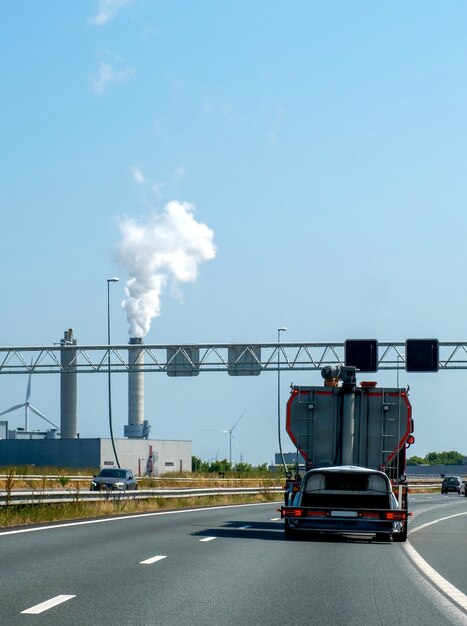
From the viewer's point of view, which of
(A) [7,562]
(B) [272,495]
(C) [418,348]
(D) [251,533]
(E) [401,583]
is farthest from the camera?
(B) [272,495]

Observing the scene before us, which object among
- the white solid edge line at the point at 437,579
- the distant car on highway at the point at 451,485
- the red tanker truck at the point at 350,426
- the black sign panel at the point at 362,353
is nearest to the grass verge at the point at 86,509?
the red tanker truck at the point at 350,426

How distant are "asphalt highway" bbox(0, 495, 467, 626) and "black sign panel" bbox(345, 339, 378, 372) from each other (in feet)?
43.2

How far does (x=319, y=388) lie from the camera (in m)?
28.0

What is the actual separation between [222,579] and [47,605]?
12.0 ft

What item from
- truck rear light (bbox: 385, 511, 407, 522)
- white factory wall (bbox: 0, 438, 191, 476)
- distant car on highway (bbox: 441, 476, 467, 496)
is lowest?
distant car on highway (bbox: 441, 476, 467, 496)

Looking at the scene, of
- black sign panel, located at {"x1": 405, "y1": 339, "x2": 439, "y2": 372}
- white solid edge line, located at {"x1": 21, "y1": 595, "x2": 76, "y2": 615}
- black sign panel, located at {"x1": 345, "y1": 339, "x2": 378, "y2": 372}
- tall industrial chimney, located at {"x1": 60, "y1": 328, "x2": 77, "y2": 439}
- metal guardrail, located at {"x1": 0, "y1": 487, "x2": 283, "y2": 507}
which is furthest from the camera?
tall industrial chimney, located at {"x1": 60, "y1": 328, "x2": 77, "y2": 439}

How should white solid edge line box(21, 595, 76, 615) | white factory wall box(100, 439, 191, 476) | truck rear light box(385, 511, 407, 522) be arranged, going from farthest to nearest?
white factory wall box(100, 439, 191, 476) < truck rear light box(385, 511, 407, 522) < white solid edge line box(21, 595, 76, 615)

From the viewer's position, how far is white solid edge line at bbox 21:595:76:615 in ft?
37.9

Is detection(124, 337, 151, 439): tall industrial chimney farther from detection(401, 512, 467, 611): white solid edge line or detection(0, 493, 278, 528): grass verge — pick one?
detection(401, 512, 467, 611): white solid edge line

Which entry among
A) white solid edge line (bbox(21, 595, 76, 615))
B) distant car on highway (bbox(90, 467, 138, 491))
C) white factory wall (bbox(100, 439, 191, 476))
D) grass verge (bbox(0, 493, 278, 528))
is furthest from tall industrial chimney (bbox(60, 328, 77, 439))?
white solid edge line (bbox(21, 595, 76, 615))

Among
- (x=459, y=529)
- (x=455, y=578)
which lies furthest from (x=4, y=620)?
(x=459, y=529)

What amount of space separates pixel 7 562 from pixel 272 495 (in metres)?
41.1

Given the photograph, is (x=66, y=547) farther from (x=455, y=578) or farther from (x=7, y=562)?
A: (x=455, y=578)

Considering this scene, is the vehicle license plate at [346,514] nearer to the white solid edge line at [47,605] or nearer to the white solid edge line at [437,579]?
the white solid edge line at [437,579]
